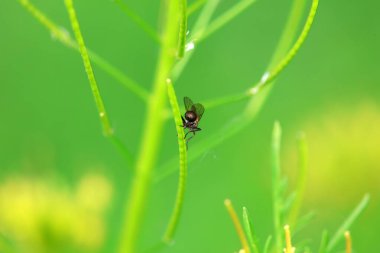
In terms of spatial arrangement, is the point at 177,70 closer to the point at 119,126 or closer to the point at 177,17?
the point at 177,17

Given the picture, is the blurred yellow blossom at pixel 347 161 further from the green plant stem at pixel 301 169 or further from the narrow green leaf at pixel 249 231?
the narrow green leaf at pixel 249 231

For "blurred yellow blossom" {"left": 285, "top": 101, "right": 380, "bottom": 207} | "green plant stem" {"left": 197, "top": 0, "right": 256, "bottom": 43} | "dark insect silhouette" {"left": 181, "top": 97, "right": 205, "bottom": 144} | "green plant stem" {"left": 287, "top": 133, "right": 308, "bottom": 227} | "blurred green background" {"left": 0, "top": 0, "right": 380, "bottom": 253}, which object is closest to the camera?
"green plant stem" {"left": 287, "top": 133, "right": 308, "bottom": 227}

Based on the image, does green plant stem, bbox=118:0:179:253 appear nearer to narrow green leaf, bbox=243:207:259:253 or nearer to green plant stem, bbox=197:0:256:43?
green plant stem, bbox=197:0:256:43

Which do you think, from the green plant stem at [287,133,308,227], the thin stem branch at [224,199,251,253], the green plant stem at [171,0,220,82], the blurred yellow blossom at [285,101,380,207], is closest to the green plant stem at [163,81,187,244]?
the thin stem branch at [224,199,251,253]

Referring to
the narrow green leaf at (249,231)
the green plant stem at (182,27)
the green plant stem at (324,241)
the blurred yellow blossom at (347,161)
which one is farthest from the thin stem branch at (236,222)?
the blurred yellow blossom at (347,161)

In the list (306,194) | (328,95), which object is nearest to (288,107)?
(328,95)

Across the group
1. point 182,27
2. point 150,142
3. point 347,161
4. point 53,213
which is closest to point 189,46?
point 182,27
